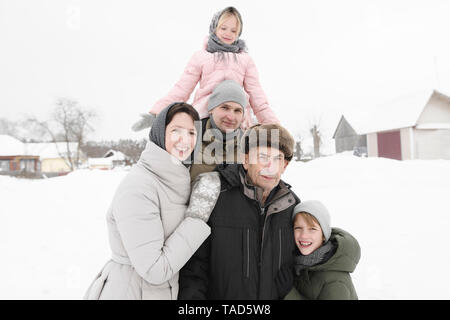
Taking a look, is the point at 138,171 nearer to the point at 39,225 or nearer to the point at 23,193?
the point at 39,225

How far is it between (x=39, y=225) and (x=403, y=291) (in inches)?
271

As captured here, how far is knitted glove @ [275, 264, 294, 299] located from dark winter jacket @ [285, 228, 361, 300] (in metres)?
0.06

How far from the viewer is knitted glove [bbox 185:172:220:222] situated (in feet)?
5.54

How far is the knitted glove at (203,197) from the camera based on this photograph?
1.69 meters

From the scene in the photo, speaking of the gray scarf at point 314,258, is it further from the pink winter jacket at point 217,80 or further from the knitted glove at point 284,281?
the pink winter jacket at point 217,80

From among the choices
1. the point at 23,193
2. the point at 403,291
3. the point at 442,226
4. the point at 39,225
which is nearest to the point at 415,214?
the point at 442,226

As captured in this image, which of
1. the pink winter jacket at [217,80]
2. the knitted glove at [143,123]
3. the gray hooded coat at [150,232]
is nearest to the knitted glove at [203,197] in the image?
the gray hooded coat at [150,232]

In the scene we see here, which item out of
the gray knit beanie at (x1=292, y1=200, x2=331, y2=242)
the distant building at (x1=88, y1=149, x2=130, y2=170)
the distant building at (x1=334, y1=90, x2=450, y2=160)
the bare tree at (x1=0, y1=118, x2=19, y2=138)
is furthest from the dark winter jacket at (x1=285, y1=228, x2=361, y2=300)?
the bare tree at (x1=0, y1=118, x2=19, y2=138)

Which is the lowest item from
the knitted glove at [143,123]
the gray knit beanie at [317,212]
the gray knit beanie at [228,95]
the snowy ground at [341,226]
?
the snowy ground at [341,226]

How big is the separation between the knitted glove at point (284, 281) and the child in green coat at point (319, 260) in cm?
6

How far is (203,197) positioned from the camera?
174cm

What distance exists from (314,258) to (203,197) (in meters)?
0.83

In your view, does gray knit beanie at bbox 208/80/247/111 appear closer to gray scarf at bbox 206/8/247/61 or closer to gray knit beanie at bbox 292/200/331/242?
gray scarf at bbox 206/8/247/61

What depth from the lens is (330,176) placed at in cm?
1096
